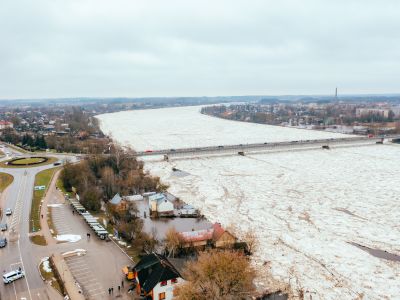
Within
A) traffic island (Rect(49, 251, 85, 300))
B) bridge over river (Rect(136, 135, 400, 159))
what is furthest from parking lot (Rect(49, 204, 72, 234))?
bridge over river (Rect(136, 135, 400, 159))

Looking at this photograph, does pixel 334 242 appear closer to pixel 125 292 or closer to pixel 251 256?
pixel 251 256

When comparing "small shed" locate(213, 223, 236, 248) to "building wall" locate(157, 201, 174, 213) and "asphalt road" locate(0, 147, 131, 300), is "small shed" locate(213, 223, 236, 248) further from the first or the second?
"building wall" locate(157, 201, 174, 213)

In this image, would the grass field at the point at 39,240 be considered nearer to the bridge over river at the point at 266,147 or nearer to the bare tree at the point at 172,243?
the bare tree at the point at 172,243

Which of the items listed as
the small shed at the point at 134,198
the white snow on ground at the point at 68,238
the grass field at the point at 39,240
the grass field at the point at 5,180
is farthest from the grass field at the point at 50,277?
the grass field at the point at 5,180

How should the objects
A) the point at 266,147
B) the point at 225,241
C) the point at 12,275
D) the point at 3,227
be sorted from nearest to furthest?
the point at 12,275 < the point at 225,241 < the point at 3,227 < the point at 266,147

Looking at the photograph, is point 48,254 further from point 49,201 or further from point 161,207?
point 49,201

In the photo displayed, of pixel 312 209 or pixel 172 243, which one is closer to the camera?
pixel 172 243

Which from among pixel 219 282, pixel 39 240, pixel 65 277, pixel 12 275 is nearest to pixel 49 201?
pixel 39 240
